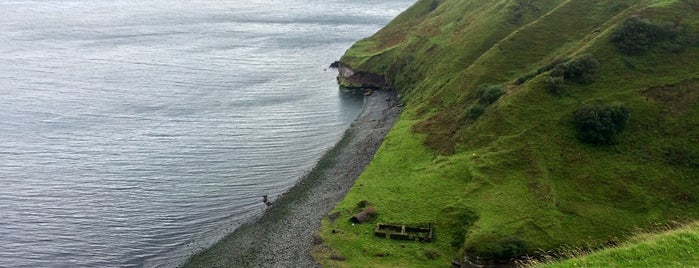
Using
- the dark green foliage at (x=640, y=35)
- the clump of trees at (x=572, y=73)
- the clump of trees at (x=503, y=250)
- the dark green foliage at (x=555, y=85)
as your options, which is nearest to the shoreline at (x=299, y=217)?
the clump of trees at (x=503, y=250)

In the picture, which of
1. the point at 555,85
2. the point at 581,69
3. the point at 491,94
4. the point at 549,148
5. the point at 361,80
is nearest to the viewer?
the point at 549,148

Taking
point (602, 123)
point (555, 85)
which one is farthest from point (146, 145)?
point (602, 123)

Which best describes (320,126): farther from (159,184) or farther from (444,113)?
(159,184)

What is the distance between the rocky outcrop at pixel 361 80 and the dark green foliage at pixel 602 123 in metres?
69.6

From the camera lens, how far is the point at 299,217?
72.2 meters

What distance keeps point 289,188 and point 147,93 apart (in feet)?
230

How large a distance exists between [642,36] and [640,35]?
405 mm

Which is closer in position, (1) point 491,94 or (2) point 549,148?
(2) point 549,148

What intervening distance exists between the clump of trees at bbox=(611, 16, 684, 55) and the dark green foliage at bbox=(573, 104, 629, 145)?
16.4 m

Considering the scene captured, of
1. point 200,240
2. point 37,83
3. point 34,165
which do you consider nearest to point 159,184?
point 200,240

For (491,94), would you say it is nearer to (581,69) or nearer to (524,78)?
(524,78)

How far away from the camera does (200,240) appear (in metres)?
69.2

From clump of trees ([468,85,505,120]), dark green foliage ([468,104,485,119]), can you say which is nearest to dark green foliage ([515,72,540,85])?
clump of trees ([468,85,505,120])

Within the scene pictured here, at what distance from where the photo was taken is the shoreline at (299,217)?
63.0 m
